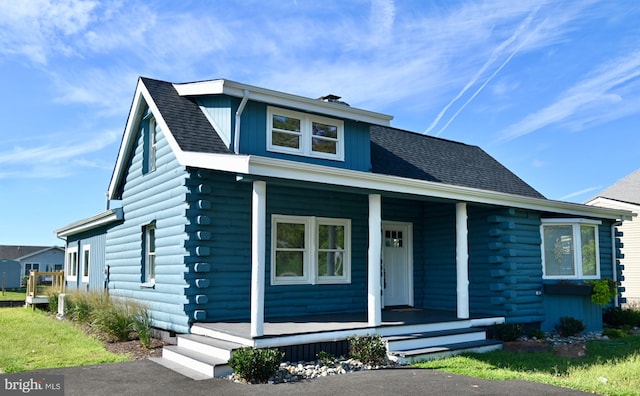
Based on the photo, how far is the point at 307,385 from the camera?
7.39 meters

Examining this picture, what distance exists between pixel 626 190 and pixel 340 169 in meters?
21.9

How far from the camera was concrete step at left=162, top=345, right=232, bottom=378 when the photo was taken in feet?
25.7

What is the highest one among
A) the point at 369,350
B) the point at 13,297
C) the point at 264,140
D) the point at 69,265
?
the point at 264,140

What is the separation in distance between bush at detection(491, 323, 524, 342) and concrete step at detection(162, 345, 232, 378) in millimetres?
6117

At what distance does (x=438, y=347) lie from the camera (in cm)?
993

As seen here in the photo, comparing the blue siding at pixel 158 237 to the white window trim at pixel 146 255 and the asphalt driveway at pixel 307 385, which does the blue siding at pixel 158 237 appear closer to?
the white window trim at pixel 146 255

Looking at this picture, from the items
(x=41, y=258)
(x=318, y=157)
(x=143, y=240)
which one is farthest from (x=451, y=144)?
(x=41, y=258)

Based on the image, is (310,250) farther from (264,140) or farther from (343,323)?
(264,140)

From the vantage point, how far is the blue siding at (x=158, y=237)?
10359 millimetres

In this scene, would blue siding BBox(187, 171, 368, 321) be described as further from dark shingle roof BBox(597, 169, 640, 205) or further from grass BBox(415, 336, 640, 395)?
dark shingle roof BBox(597, 169, 640, 205)

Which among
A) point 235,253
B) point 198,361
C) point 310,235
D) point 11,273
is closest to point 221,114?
point 235,253

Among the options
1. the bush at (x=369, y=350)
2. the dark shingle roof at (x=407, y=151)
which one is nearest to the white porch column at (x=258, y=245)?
the bush at (x=369, y=350)

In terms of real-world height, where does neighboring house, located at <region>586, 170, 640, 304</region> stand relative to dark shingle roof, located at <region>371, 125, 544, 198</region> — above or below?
below

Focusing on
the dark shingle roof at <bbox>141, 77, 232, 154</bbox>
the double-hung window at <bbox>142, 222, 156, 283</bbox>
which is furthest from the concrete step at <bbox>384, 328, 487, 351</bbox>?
the double-hung window at <bbox>142, 222, 156, 283</bbox>
